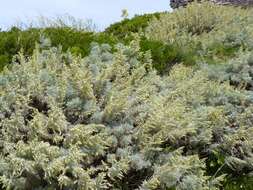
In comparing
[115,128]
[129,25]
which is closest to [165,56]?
[115,128]

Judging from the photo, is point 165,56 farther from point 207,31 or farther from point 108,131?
point 207,31

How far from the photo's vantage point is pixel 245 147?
20.9ft

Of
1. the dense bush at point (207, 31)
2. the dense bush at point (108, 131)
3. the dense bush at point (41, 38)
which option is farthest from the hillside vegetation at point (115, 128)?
the dense bush at point (207, 31)

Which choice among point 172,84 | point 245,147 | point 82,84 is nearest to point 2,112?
point 82,84

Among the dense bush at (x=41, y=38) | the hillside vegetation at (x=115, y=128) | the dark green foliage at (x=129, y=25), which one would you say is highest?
the dense bush at (x=41, y=38)

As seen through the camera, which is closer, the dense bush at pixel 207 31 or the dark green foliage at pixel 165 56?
the dark green foliage at pixel 165 56

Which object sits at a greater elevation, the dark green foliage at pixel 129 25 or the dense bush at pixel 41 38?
the dense bush at pixel 41 38

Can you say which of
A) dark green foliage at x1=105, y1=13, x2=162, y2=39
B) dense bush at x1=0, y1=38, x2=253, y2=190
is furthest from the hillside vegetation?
dark green foliage at x1=105, y1=13, x2=162, y2=39

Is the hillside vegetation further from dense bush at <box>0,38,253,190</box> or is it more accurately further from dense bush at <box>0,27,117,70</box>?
dense bush at <box>0,27,117,70</box>

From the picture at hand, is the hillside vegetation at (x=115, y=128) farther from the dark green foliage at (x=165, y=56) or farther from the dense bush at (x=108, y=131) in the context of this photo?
the dark green foliage at (x=165, y=56)

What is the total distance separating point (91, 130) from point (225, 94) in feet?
7.70

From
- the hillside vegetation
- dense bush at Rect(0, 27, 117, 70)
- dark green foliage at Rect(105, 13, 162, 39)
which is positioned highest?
dense bush at Rect(0, 27, 117, 70)

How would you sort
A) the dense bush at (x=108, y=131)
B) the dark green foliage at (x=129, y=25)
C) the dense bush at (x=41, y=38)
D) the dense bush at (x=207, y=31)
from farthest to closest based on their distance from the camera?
Result: the dark green foliage at (x=129, y=25) < the dense bush at (x=207, y=31) < the dense bush at (x=41, y=38) < the dense bush at (x=108, y=131)

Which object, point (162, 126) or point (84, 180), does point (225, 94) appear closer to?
point (162, 126)
